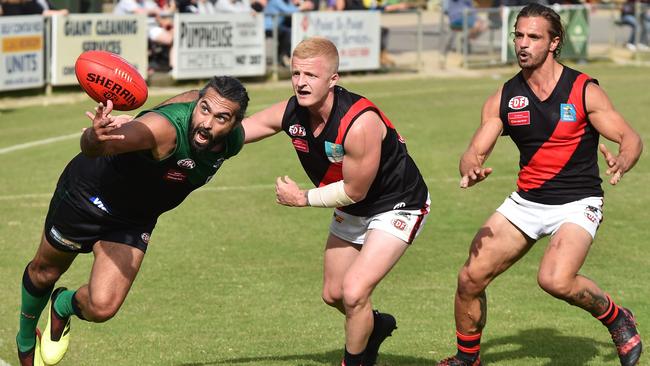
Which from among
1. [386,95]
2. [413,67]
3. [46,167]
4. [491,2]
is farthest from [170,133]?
[491,2]

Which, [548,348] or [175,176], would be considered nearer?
[175,176]

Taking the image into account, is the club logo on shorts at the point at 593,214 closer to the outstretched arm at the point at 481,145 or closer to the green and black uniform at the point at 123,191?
the outstretched arm at the point at 481,145

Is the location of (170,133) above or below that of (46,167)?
above

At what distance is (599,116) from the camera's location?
8.43m

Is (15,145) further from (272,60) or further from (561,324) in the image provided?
(561,324)

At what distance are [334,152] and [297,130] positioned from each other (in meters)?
0.35

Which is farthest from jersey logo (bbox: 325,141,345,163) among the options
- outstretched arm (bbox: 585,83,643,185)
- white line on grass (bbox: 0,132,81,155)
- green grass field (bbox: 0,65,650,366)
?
white line on grass (bbox: 0,132,81,155)

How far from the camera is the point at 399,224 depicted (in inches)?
334

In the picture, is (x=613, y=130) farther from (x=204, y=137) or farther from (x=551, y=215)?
(x=204, y=137)

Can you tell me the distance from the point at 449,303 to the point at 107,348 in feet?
10.8

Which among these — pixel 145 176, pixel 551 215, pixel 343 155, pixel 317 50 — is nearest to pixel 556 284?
pixel 551 215

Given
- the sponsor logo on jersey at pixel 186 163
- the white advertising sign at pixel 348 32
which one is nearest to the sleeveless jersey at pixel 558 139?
the sponsor logo on jersey at pixel 186 163

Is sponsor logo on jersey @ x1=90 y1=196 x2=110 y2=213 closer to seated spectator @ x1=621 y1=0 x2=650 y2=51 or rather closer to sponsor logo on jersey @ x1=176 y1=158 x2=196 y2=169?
sponsor logo on jersey @ x1=176 y1=158 x2=196 y2=169

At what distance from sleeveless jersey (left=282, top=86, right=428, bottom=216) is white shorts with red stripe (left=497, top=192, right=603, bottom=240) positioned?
2.29ft
